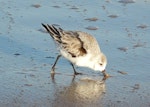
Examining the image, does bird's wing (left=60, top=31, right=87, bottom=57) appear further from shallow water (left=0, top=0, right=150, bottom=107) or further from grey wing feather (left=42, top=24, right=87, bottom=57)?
shallow water (left=0, top=0, right=150, bottom=107)

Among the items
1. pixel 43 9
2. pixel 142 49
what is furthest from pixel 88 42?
pixel 43 9

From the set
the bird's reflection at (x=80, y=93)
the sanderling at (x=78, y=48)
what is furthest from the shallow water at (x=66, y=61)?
the sanderling at (x=78, y=48)

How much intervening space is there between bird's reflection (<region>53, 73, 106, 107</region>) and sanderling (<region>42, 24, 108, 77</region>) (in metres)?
0.34

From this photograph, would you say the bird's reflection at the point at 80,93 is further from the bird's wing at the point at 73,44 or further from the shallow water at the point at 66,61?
the bird's wing at the point at 73,44

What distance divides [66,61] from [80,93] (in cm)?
128

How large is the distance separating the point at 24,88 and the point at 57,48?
1.18m

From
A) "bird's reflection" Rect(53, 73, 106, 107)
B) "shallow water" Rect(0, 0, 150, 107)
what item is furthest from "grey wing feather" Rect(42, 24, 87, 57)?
"bird's reflection" Rect(53, 73, 106, 107)

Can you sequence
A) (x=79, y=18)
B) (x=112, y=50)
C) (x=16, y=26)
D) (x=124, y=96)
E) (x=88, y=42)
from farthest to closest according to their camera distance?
(x=79, y=18) < (x=16, y=26) < (x=112, y=50) < (x=88, y=42) < (x=124, y=96)

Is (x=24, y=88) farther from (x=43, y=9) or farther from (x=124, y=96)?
(x=43, y=9)

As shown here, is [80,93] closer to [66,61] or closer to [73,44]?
[73,44]

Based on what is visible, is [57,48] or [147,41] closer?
[57,48]

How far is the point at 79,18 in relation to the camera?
→ 9438mm

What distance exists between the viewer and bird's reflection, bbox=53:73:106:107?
637 cm

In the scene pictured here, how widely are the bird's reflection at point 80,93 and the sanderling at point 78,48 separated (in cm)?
34
